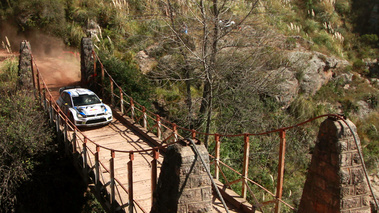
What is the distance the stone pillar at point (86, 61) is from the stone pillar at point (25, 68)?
2.78 metres

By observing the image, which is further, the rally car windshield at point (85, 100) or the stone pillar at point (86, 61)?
the stone pillar at point (86, 61)

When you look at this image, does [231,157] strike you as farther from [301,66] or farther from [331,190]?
[331,190]

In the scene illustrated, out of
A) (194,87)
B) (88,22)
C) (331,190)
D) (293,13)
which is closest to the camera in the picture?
(331,190)

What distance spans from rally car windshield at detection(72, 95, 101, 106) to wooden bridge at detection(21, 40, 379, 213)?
2.74 feet

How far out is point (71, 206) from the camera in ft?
48.6

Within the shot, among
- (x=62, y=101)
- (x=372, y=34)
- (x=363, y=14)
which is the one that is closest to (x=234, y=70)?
(x=62, y=101)

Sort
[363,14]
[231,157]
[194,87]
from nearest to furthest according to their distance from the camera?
[231,157], [194,87], [363,14]

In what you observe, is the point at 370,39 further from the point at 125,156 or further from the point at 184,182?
the point at 184,182

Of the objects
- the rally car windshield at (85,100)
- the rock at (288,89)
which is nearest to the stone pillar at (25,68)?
the rally car windshield at (85,100)

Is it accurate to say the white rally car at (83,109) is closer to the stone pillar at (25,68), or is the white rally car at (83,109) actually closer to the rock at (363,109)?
the stone pillar at (25,68)

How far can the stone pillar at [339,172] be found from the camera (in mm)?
5441

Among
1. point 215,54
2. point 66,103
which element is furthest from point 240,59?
point 66,103

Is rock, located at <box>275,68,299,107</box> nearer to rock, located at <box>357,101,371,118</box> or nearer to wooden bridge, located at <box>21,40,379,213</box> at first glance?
rock, located at <box>357,101,371,118</box>

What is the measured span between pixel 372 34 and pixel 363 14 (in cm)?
342
